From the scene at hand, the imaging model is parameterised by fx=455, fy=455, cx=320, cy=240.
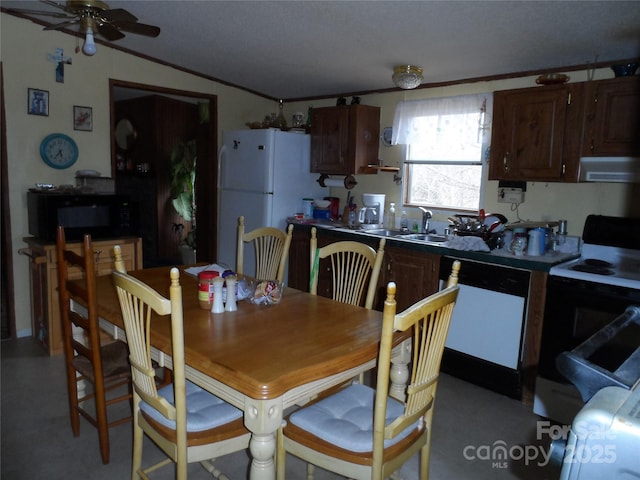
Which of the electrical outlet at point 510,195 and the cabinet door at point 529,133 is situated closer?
the cabinet door at point 529,133

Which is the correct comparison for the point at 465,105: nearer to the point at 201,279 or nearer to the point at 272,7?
the point at 272,7

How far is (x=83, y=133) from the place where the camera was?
376 centimetres

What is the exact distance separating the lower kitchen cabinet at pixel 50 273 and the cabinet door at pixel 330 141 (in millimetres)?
1774

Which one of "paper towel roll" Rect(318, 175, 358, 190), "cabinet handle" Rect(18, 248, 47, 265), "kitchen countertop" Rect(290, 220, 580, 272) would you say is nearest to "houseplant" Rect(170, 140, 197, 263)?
"paper towel roll" Rect(318, 175, 358, 190)

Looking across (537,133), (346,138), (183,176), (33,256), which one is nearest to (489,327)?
(537,133)

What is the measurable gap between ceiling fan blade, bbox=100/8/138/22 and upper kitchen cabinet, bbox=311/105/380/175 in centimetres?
210

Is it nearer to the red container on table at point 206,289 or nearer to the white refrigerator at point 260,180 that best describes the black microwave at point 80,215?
the white refrigerator at point 260,180

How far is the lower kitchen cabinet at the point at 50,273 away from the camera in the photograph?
124 inches

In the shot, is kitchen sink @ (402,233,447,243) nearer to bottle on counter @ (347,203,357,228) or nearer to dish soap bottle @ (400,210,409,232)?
dish soap bottle @ (400,210,409,232)

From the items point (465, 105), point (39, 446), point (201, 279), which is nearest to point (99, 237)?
point (39, 446)

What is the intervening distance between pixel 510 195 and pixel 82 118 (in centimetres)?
343

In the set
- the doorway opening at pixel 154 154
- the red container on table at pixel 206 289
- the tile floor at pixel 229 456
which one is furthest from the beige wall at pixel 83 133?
the red container on table at pixel 206 289

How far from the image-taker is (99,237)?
3408 millimetres

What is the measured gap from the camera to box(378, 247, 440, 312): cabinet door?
10.2 ft
